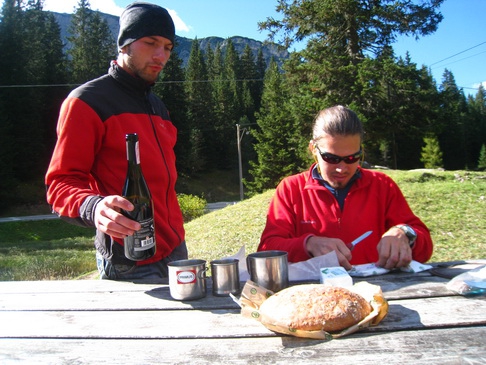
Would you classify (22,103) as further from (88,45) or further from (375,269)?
(375,269)

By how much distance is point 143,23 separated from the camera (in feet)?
7.22

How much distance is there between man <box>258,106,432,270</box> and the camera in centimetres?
227

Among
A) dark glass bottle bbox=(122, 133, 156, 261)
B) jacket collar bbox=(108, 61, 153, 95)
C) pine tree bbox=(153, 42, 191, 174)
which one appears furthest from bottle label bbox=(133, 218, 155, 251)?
pine tree bbox=(153, 42, 191, 174)

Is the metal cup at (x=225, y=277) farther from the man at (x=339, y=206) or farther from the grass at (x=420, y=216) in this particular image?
the grass at (x=420, y=216)

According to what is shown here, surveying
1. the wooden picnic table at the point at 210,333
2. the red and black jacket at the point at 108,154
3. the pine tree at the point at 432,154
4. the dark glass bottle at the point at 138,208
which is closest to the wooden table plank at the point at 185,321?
the wooden picnic table at the point at 210,333

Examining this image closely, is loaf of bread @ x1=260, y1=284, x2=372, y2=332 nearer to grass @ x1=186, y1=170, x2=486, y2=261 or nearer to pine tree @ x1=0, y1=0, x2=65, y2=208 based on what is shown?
grass @ x1=186, y1=170, x2=486, y2=261

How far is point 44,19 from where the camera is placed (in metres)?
48.0

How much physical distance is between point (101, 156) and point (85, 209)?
1.57 ft

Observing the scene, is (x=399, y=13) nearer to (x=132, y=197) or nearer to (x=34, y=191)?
(x=132, y=197)

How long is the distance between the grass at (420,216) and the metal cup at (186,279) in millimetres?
6029

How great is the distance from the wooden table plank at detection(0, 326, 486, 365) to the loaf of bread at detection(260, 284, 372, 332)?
5cm

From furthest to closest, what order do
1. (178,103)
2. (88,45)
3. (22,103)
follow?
Result: 1. (178,103)
2. (88,45)
3. (22,103)

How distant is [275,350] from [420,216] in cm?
864

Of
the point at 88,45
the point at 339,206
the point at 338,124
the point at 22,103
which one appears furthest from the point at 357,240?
the point at 88,45
